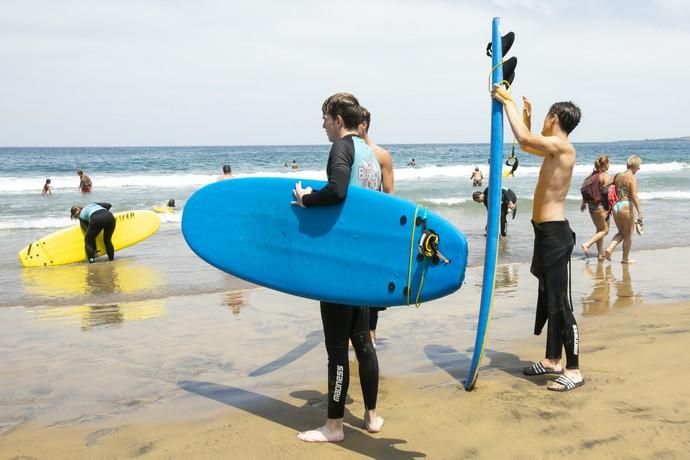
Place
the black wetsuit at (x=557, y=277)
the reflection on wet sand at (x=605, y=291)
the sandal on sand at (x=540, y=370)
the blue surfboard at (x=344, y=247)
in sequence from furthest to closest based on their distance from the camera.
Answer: the reflection on wet sand at (x=605, y=291), the sandal on sand at (x=540, y=370), the black wetsuit at (x=557, y=277), the blue surfboard at (x=344, y=247)

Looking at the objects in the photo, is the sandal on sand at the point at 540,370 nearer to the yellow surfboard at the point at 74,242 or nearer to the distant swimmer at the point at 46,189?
the yellow surfboard at the point at 74,242

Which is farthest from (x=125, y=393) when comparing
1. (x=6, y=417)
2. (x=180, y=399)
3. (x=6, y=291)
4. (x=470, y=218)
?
(x=470, y=218)

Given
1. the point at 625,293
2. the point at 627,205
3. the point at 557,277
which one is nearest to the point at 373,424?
the point at 557,277

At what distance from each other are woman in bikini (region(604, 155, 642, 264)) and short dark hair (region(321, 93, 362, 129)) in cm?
667

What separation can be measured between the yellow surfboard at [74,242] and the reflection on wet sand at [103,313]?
3815 mm

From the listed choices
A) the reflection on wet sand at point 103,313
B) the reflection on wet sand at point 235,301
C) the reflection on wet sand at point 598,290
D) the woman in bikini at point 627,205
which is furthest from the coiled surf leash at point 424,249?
the woman in bikini at point 627,205

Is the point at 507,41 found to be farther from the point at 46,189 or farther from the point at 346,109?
the point at 46,189

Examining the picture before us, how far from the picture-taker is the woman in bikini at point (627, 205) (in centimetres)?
888

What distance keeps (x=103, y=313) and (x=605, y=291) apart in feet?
17.1

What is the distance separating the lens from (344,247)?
10.9ft

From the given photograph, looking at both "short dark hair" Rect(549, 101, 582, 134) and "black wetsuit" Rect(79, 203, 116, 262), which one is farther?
"black wetsuit" Rect(79, 203, 116, 262)

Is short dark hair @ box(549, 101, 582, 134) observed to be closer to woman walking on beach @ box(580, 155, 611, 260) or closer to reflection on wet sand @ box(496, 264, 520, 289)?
reflection on wet sand @ box(496, 264, 520, 289)

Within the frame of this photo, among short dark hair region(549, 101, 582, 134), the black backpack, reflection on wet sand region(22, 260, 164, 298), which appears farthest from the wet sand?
the black backpack

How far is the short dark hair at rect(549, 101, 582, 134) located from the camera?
391cm
